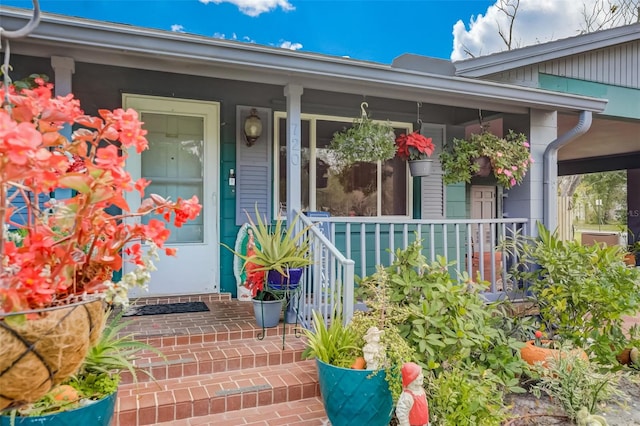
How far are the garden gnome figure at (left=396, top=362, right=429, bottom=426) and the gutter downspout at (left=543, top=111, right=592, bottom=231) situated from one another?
305 centimetres

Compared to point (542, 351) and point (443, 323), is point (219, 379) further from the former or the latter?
point (542, 351)

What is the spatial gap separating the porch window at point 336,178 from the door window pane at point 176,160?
824 mm

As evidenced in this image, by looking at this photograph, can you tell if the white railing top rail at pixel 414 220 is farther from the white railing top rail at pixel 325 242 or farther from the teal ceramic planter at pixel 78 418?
the teal ceramic planter at pixel 78 418

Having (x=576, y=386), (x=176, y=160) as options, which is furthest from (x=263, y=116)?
(x=576, y=386)

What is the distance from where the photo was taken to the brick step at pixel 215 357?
8.91ft

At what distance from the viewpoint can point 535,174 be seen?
457 cm

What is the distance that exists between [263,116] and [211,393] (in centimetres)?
288

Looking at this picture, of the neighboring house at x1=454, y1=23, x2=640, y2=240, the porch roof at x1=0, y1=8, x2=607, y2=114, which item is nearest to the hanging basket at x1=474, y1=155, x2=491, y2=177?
the porch roof at x1=0, y1=8, x2=607, y2=114

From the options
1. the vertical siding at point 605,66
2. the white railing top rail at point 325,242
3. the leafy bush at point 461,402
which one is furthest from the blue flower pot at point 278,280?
the vertical siding at point 605,66

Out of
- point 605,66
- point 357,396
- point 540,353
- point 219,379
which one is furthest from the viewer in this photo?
point 605,66

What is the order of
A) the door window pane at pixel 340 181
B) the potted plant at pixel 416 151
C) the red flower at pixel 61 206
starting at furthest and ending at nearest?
1. the door window pane at pixel 340 181
2. the potted plant at pixel 416 151
3. the red flower at pixel 61 206

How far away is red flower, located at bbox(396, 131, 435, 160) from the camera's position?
14.8 feet

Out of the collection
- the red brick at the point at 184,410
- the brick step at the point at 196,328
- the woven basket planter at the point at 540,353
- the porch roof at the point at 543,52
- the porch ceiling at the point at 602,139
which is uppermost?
the porch roof at the point at 543,52

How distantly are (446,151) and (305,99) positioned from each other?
1.76 meters
